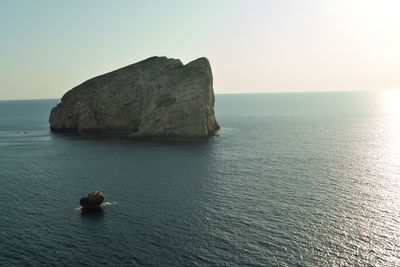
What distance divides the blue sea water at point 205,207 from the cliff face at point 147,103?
22947 millimetres

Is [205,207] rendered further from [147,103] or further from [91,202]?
[147,103]

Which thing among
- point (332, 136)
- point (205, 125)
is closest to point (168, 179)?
point (205, 125)

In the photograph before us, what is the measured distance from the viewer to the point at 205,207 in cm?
5656

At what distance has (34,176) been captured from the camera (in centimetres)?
7862

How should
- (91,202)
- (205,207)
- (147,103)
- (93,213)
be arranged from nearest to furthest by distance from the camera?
(93,213) < (205,207) < (91,202) < (147,103)

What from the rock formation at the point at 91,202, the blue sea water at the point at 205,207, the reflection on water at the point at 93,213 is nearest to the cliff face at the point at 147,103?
the blue sea water at the point at 205,207

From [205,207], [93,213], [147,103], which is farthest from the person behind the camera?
[147,103]

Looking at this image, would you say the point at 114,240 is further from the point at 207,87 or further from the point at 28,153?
the point at 207,87

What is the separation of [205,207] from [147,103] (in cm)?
9761

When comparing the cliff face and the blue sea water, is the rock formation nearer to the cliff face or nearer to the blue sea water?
the blue sea water

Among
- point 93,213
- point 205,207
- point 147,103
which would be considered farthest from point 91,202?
point 147,103

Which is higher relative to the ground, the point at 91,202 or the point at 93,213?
the point at 91,202

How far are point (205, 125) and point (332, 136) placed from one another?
5089 cm

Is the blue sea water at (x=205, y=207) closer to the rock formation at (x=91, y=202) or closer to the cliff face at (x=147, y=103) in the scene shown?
the rock formation at (x=91, y=202)
